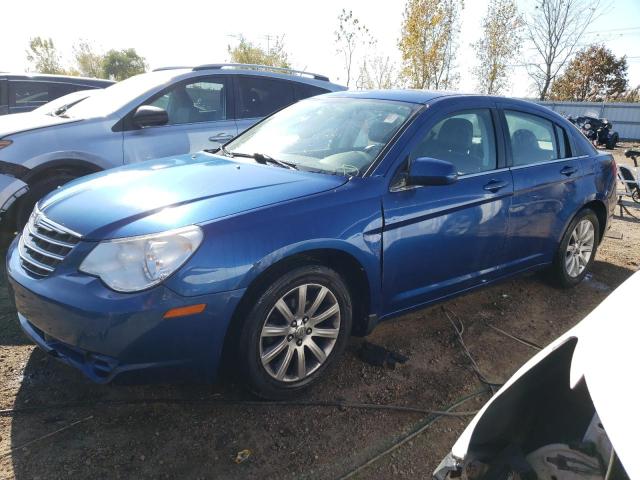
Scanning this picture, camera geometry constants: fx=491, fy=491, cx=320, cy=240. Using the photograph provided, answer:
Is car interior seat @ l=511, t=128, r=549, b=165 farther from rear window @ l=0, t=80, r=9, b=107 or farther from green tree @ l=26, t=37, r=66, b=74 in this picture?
green tree @ l=26, t=37, r=66, b=74

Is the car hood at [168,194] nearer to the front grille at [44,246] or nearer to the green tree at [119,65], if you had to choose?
the front grille at [44,246]

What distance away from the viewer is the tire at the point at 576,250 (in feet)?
14.4

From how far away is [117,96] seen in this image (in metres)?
5.23

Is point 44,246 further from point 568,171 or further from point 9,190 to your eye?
point 568,171

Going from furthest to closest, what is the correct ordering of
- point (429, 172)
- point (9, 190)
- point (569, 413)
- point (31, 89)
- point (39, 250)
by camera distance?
1. point (31, 89)
2. point (9, 190)
3. point (429, 172)
4. point (39, 250)
5. point (569, 413)

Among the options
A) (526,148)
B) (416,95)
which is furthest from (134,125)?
(526,148)

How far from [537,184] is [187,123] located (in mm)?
3575

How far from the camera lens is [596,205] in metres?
4.65

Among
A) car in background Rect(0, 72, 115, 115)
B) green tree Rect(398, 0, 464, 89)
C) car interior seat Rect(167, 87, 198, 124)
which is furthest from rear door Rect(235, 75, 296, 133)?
green tree Rect(398, 0, 464, 89)

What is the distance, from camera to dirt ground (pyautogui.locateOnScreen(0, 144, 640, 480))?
2.23 m

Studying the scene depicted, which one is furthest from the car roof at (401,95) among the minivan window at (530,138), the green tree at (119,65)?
the green tree at (119,65)

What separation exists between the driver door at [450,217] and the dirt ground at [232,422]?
0.48 metres

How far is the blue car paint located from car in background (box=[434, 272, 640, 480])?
1.22 meters

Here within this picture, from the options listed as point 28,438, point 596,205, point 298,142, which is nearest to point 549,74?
point 596,205
